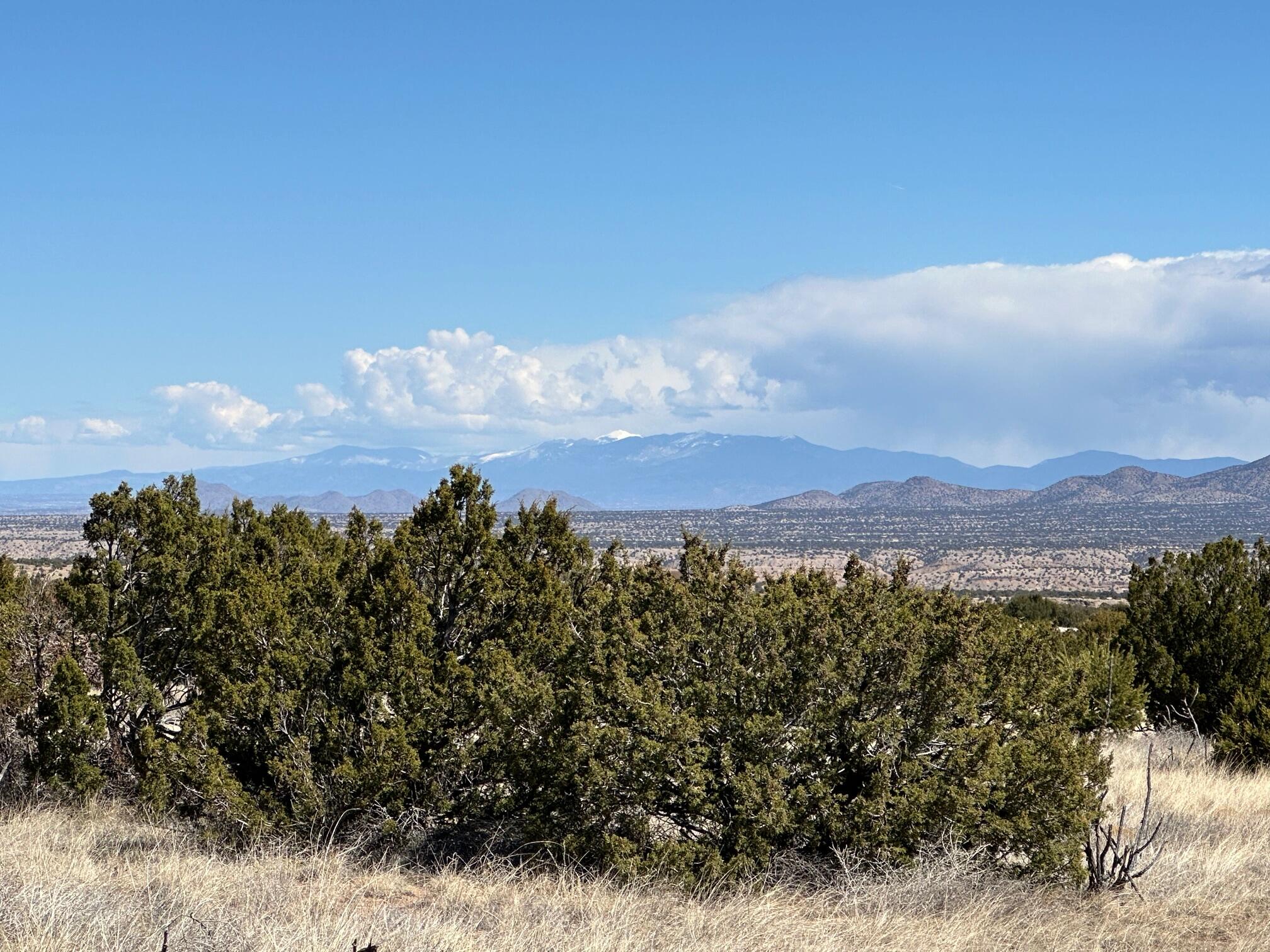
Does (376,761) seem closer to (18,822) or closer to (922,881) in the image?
(18,822)

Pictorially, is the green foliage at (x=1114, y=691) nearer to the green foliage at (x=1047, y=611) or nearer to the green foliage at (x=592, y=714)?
the green foliage at (x=592, y=714)

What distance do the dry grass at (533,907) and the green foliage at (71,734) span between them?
96 centimetres

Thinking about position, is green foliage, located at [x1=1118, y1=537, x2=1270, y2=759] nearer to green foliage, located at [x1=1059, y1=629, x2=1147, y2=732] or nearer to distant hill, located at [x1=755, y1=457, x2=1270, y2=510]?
green foliage, located at [x1=1059, y1=629, x2=1147, y2=732]

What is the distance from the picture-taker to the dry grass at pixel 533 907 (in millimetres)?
5648

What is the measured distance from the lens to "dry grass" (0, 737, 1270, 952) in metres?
5.65

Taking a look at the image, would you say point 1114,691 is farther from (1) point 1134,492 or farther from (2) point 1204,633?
(1) point 1134,492

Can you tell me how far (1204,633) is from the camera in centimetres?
1511

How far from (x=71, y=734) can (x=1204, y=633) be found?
13.6m

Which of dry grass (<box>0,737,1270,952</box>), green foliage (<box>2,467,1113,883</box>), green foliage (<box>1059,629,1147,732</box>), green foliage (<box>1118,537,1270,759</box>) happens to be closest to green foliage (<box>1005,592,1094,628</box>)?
green foliage (<box>1118,537,1270,759</box>)

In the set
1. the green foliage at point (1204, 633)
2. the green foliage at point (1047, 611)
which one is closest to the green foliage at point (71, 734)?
the green foliage at point (1204, 633)

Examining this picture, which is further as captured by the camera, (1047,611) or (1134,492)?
(1134,492)

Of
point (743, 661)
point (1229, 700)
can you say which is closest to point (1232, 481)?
point (1229, 700)

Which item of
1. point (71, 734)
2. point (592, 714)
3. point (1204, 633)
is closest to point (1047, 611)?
point (1204, 633)

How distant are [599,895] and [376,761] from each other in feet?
6.47
